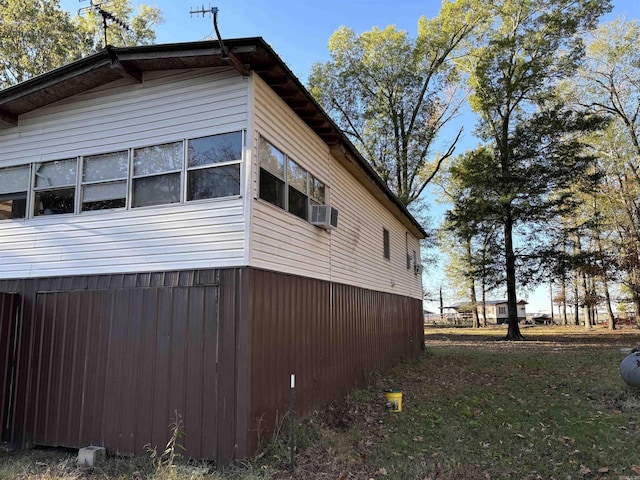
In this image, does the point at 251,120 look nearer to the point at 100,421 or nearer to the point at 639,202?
the point at 100,421

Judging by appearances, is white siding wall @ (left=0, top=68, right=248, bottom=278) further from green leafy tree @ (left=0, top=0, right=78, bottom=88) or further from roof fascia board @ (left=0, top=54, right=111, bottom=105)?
green leafy tree @ (left=0, top=0, right=78, bottom=88)

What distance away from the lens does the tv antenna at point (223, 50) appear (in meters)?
4.82

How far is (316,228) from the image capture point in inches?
314

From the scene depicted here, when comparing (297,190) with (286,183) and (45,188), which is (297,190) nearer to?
(286,183)

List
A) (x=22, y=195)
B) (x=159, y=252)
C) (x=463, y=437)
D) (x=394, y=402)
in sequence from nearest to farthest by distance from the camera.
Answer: (x=159, y=252) < (x=463, y=437) < (x=22, y=195) < (x=394, y=402)

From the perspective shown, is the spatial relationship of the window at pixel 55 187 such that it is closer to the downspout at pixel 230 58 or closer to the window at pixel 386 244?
the downspout at pixel 230 58

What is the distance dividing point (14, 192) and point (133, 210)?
2.62 m

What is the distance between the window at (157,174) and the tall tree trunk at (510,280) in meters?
20.2

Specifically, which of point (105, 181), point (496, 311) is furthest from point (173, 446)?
→ point (496, 311)

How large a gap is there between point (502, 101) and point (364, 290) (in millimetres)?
17974

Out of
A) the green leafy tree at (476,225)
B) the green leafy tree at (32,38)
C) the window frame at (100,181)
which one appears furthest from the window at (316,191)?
the green leafy tree at (476,225)

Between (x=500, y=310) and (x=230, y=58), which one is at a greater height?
(x=230, y=58)

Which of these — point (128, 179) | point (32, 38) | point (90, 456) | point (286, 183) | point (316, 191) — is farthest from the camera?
point (32, 38)

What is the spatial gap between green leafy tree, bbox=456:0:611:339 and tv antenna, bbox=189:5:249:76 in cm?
1905
